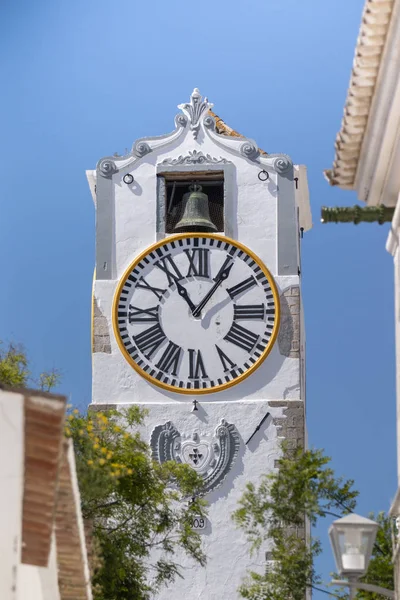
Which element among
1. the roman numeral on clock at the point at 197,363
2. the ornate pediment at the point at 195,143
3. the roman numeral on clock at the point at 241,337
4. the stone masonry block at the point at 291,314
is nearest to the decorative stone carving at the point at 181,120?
the ornate pediment at the point at 195,143

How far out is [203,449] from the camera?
120 feet

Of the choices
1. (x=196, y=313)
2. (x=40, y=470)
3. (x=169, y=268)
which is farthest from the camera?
(x=169, y=268)

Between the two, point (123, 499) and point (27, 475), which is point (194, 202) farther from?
point (27, 475)

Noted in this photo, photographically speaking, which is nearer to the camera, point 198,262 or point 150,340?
point 150,340

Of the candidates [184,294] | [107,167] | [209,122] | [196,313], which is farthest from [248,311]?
[107,167]

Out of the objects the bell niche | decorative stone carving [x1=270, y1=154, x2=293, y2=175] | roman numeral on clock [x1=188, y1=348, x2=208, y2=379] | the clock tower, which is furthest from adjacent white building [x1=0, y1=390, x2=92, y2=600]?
decorative stone carving [x1=270, y1=154, x2=293, y2=175]

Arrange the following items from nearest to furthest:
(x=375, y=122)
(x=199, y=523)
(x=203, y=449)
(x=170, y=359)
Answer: (x=375, y=122)
(x=199, y=523)
(x=203, y=449)
(x=170, y=359)

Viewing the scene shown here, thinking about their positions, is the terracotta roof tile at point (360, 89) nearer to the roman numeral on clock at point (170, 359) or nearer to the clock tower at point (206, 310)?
the clock tower at point (206, 310)

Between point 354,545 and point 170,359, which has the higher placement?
point 170,359

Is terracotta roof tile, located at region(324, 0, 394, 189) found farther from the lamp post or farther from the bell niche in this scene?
the bell niche

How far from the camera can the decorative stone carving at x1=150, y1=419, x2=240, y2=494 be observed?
36.3 metres

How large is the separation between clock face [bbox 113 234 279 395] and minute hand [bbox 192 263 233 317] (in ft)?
0.06

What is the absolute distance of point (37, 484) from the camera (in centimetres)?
1488

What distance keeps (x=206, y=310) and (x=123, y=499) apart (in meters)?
8.40
